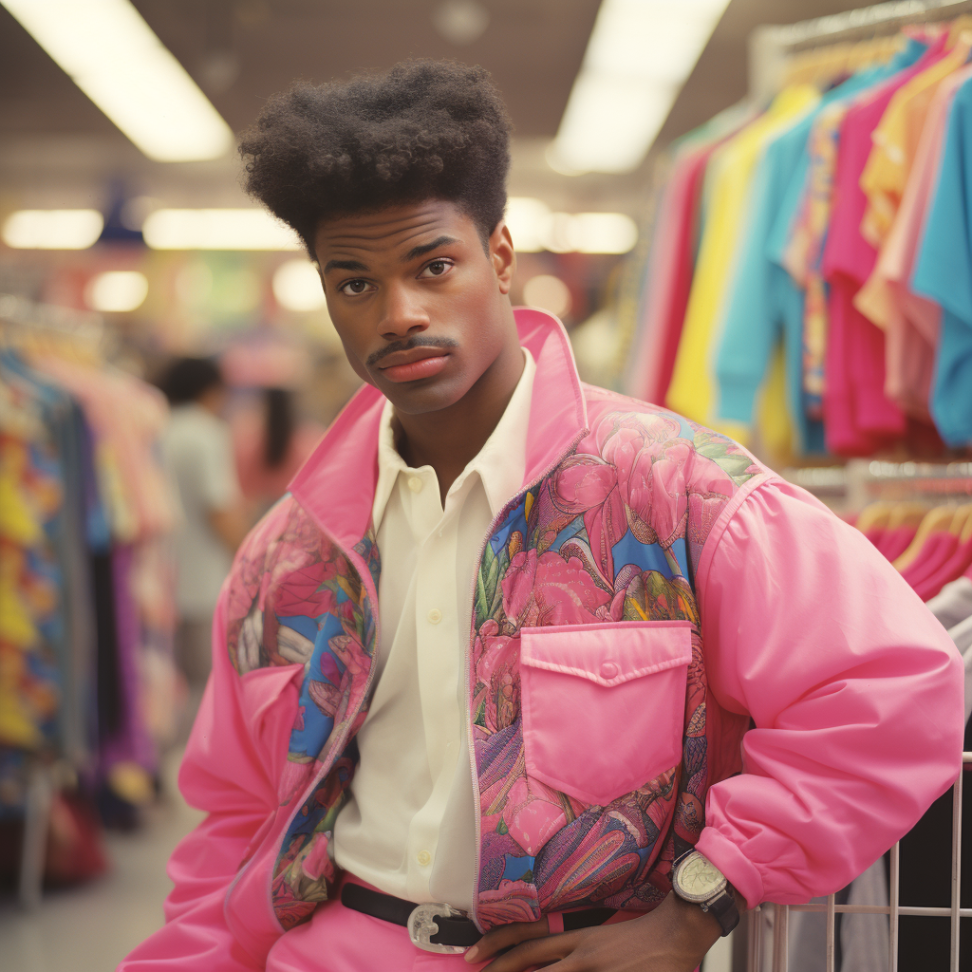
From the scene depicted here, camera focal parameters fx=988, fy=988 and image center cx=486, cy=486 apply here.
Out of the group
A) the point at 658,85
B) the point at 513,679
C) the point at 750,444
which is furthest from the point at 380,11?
the point at 513,679

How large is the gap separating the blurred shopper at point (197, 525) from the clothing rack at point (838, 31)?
2.74 meters

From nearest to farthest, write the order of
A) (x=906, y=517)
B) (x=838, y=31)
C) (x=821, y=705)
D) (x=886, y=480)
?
1. (x=821, y=705)
2. (x=906, y=517)
3. (x=886, y=480)
4. (x=838, y=31)

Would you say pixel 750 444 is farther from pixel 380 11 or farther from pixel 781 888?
pixel 380 11

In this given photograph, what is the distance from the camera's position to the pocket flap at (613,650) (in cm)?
103

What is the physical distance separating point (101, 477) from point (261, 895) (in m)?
2.30

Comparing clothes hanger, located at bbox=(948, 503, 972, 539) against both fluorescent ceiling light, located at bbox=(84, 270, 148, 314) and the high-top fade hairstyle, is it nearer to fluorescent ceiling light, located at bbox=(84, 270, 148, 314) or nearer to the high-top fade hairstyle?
the high-top fade hairstyle

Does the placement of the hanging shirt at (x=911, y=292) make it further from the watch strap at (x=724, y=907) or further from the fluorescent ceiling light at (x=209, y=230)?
the fluorescent ceiling light at (x=209, y=230)

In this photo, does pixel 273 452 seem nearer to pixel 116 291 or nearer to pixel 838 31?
pixel 116 291

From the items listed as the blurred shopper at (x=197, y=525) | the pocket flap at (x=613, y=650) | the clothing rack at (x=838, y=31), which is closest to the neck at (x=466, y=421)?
the pocket flap at (x=613, y=650)

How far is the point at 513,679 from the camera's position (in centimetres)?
107

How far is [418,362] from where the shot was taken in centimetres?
113

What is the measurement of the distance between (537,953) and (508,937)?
37 millimetres

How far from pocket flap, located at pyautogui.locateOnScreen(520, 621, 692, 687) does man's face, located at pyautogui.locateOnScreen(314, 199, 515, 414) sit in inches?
12.1

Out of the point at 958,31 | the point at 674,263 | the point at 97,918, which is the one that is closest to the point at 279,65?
the point at 674,263
